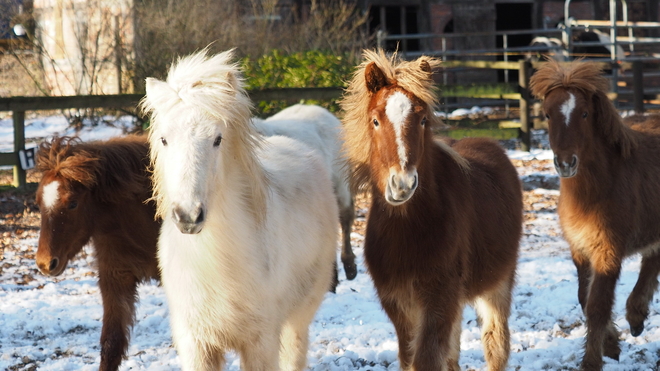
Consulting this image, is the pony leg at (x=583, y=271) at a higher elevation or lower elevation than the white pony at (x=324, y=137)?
lower

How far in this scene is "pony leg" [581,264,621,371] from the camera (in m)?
4.48

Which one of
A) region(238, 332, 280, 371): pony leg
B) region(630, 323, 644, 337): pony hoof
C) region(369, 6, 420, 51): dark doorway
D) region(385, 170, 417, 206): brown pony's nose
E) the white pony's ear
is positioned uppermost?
region(369, 6, 420, 51): dark doorway

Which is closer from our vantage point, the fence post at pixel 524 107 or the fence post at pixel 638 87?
the fence post at pixel 524 107

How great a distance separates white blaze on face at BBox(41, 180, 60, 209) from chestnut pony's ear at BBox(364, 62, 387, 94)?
203 centimetres

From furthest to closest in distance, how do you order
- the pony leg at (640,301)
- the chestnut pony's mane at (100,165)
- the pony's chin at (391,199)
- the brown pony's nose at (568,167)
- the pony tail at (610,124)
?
the pony leg at (640,301), the pony tail at (610,124), the brown pony's nose at (568,167), the chestnut pony's mane at (100,165), the pony's chin at (391,199)

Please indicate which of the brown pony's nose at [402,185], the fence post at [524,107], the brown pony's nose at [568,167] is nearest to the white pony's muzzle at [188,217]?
the brown pony's nose at [402,185]

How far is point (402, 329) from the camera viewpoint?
3875 millimetres

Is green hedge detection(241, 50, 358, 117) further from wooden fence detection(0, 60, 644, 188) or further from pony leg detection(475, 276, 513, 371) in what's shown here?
pony leg detection(475, 276, 513, 371)

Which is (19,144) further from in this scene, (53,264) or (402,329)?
(402,329)

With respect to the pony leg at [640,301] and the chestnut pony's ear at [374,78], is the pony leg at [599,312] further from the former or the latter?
the chestnut pony's ear at [374,78]

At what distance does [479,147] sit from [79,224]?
8.66ft

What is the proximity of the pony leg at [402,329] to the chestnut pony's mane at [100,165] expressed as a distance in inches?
71.5

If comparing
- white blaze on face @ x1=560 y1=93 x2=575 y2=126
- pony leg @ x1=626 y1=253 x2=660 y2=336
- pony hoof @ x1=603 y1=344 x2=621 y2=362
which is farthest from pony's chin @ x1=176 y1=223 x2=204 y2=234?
pony leg @ x1=626 y1=253 x2=660 y2=336

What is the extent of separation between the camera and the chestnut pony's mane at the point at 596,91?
4809mm
